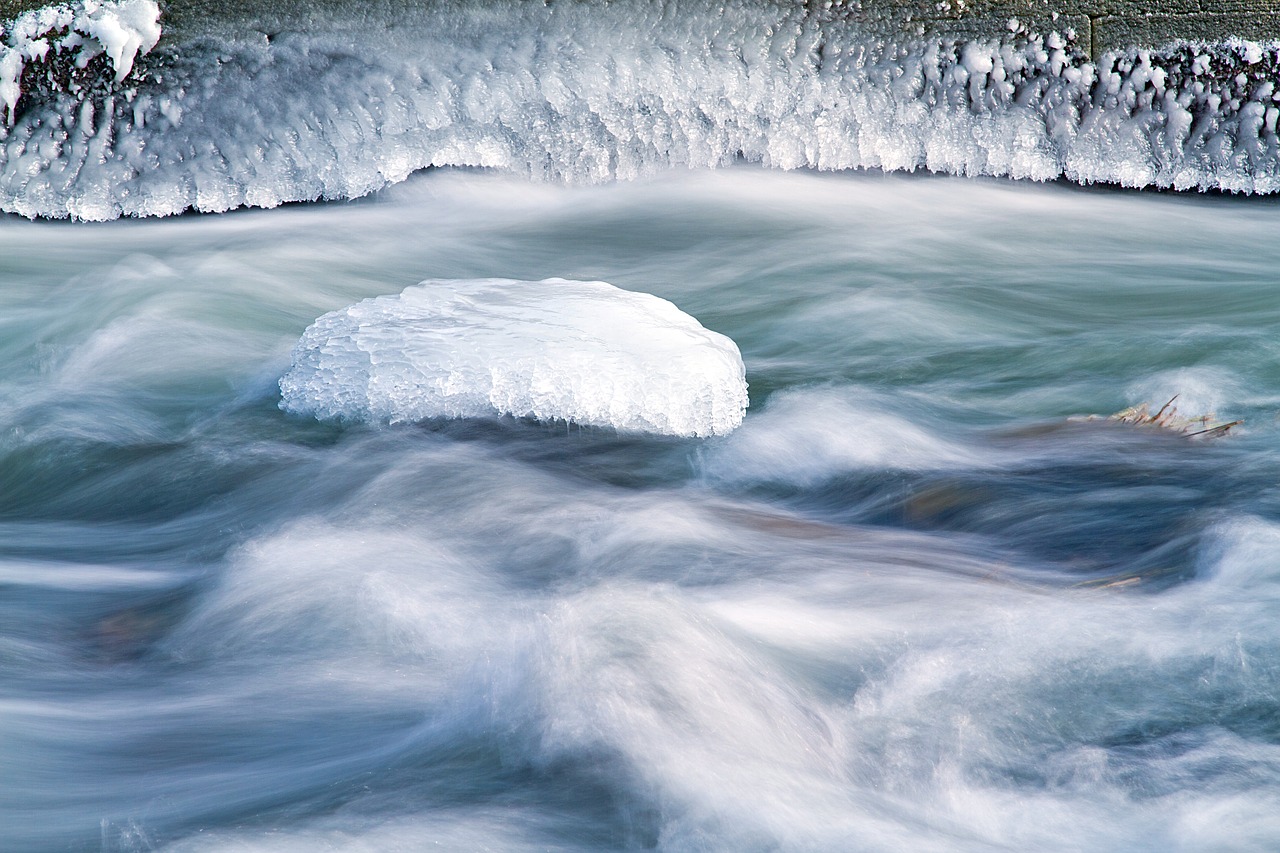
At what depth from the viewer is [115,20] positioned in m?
4.66

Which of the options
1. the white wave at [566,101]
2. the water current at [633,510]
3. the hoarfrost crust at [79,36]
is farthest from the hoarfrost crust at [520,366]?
the hoarfrost crust at [79,36]

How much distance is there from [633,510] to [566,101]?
8.39 feet

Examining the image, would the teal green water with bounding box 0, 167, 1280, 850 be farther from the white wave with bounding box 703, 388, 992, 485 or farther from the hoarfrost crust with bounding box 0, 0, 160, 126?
the hoarfrost crust with bounding box 0, 0, 160, 126

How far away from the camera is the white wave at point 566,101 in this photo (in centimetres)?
463

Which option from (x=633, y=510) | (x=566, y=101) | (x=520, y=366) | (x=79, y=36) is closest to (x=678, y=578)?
(x=633, y=510)

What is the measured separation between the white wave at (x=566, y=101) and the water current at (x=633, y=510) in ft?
0.14

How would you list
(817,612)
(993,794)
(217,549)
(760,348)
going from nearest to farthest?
(993,794), (817,612), (217,549), (760,348)

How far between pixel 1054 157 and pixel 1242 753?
357cm

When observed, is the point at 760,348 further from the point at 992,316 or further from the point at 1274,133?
the point at 1274,133

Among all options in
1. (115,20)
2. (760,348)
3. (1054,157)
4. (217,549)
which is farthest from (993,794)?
(115,20)

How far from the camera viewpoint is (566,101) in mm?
4625

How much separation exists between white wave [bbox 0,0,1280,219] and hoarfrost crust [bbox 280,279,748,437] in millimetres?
1878

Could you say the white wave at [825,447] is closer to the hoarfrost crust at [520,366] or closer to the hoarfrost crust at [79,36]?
the hoarfrost crust at [520,366]

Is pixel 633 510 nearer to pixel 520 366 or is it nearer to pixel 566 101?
pixel 520 366
